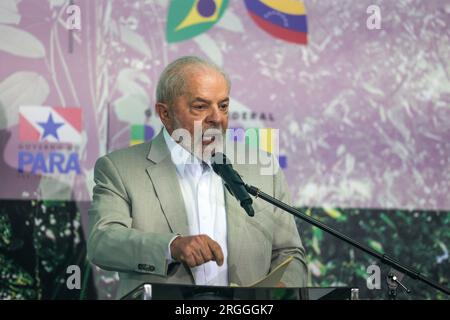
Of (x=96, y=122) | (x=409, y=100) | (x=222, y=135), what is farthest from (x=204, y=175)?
(x=409, y=100)

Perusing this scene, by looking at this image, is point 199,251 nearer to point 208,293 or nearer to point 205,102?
point 208,293

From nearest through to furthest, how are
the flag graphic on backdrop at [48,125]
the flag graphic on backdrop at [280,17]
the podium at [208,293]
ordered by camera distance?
1. the podium at [208,293]
2. the flag graphic on backdrop at [48,125]
3. the flag graphic on backdrop at [280,17]

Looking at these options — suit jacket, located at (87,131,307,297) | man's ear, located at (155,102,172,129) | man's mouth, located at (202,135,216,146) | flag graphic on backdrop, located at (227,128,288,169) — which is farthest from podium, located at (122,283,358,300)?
flag graphic on backdrop, located at (227,128,288,169)

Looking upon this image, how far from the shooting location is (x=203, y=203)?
366 centimetres

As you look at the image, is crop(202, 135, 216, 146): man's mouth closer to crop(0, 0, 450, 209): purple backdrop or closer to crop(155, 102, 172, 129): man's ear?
crop(155, 102, 172, 129): man's ear

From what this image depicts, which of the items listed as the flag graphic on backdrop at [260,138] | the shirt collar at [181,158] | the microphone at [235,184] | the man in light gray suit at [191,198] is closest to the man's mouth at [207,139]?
the man in light gray suit at [191,198]

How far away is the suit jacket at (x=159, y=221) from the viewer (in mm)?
3365

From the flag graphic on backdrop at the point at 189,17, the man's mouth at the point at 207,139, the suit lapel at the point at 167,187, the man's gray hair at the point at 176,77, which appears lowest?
the suit lapel at the point at 167,187

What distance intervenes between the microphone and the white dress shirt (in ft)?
2.09

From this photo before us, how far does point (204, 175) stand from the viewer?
3738mm

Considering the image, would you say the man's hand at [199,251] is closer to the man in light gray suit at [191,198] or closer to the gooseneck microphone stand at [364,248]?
the gooseneck microphone stand at [364,248]

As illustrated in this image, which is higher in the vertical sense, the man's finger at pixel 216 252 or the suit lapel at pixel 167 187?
the suit lapel at pixel 167 187

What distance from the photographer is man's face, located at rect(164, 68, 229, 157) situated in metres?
3.62
